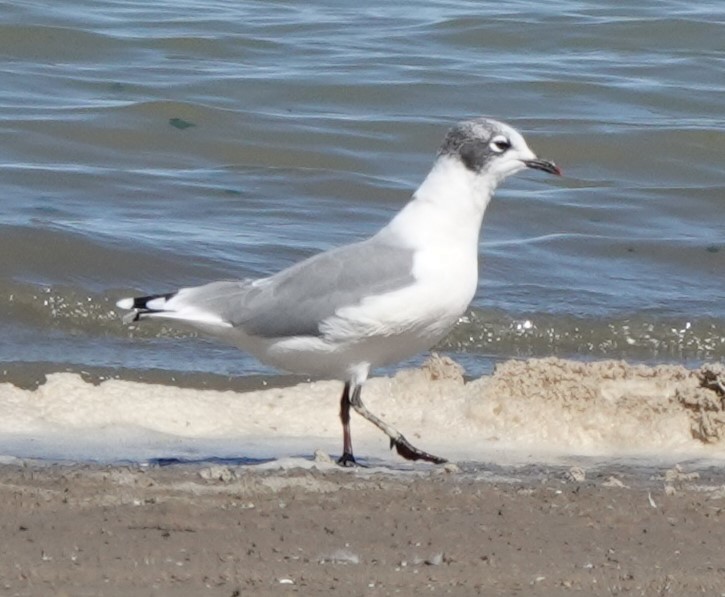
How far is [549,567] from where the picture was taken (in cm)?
431

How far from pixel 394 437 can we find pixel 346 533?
1.53m

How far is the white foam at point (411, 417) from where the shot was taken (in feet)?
20.3

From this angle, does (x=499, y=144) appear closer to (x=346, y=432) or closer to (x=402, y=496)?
(x=346, y=432)

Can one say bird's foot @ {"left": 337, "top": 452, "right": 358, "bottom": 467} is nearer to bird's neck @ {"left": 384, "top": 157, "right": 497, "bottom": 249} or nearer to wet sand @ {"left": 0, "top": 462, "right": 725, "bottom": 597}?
wet sand @ {"left": 0, "top": 462, "right": 725, "bottom": 597}

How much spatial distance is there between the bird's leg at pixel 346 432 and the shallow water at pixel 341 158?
185 cm

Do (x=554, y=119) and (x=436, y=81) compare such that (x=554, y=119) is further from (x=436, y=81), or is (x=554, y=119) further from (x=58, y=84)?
(x=58, y=84)

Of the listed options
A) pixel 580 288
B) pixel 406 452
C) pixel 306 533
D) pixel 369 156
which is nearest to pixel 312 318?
pixel 406 452

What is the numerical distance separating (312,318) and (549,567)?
182 centimetres

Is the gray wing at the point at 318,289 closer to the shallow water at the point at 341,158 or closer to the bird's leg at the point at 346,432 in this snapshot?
the bird's leg at the point at 346,432

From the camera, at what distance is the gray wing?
582 centimetres

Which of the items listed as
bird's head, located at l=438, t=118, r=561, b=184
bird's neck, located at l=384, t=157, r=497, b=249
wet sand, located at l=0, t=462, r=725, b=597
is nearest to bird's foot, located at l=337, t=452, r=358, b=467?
wet sand, located at l=0, t=462, r=725, b=597

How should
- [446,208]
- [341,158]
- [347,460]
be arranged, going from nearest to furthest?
[347,460], [446,208], [341,158]

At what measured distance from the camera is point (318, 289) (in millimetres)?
5906

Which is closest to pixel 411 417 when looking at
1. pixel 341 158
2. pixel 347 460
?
pixel 347 460
